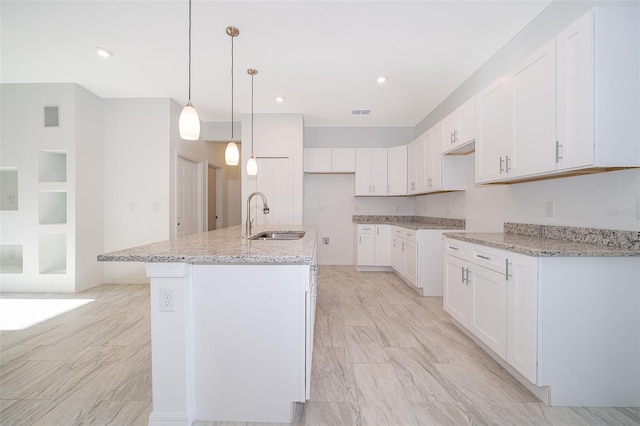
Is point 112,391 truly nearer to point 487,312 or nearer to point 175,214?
Result: point 487,312

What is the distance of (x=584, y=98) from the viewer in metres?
1.57

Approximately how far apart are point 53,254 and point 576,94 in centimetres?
599

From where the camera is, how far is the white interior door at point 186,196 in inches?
180

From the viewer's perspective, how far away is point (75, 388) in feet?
5.93

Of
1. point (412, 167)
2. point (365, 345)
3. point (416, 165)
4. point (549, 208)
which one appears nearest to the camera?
point (549, 208)

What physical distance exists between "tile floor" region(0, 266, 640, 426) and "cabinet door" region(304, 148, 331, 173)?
9.50 ft

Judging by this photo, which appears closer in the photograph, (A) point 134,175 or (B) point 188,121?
(B) point 188,121

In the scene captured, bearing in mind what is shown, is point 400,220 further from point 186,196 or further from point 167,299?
point 167,299

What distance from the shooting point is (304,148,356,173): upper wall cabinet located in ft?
17.1

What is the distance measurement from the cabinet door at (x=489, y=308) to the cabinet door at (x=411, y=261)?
1.47 meters

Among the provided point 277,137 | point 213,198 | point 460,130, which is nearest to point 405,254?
point 460,130

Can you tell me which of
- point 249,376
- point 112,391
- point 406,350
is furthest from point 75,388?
point 406,350

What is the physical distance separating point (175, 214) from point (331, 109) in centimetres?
306

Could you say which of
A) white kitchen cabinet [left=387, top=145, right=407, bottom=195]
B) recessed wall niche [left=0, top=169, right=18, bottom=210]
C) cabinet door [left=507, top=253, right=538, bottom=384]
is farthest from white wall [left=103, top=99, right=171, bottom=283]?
cabinet door [left=507, top=253, right=538, bottom=384]
